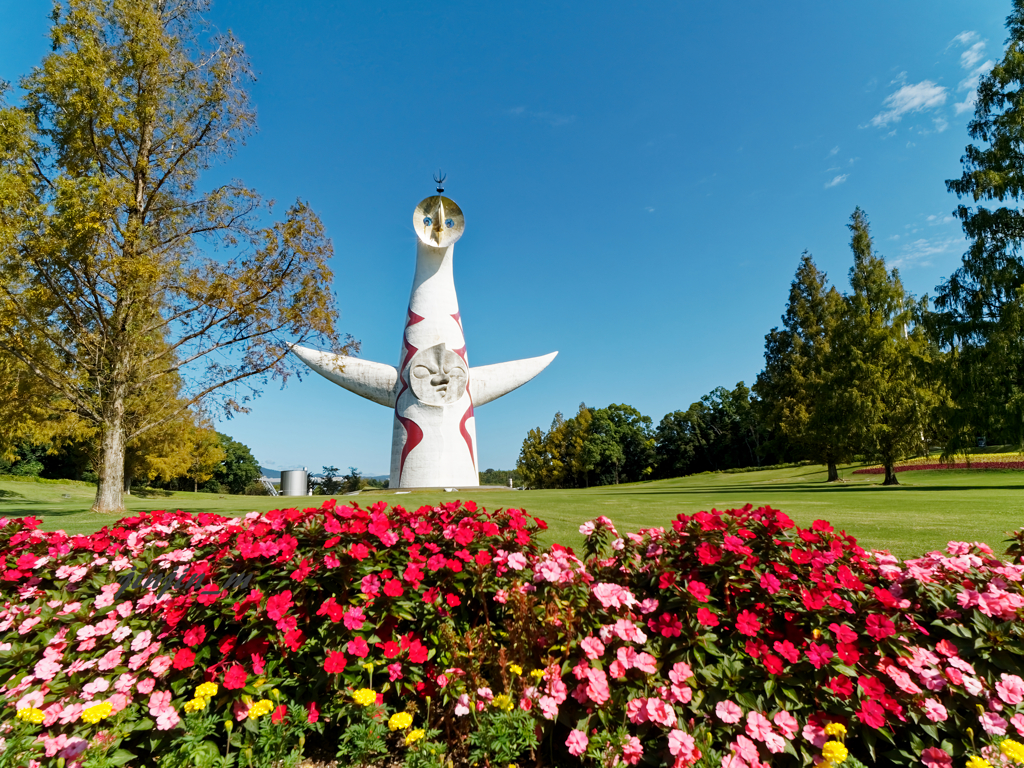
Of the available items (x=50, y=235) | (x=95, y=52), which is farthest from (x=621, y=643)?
(x=95, y=52)

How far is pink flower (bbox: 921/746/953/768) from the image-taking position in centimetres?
217

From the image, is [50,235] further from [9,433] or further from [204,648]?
[9,433]

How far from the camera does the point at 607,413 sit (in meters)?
58.5

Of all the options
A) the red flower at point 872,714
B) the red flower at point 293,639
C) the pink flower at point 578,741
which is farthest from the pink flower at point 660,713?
the red flower at point 293,639

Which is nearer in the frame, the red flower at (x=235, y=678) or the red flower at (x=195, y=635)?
the red flower at (x=235, y=678)

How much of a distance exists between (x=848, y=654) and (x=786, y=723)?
1.45 feet

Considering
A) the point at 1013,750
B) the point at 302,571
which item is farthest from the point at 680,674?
the point at 302,571

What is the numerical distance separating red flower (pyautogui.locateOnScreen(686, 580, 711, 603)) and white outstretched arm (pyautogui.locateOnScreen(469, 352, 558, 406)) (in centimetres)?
2084

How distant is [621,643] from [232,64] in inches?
546

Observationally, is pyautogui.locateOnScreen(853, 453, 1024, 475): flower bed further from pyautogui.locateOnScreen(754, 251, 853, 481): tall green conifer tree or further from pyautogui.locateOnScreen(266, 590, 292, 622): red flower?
pyautogui.locateOnScreen(266, 590, 292, 622): red flower

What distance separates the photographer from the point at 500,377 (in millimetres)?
23969

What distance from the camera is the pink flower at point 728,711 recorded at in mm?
2297

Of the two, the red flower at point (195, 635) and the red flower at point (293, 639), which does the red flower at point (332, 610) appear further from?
the red flower at point (195, 635)

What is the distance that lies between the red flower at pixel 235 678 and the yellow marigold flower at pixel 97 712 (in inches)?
18.1
